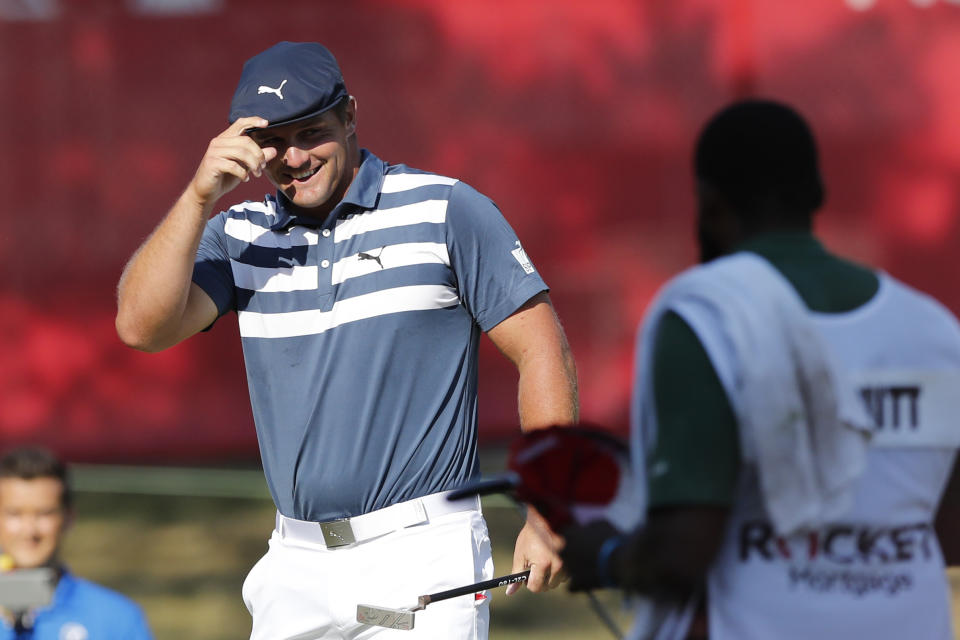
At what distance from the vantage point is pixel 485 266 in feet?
10.5

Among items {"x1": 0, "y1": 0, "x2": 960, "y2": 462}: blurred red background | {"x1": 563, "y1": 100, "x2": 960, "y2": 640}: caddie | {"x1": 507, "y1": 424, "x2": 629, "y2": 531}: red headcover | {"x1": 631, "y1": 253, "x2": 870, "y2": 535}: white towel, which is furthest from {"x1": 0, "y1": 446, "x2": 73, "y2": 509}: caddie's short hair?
{"x1": 0, "y1": 0, "x2": 960, "y2": 462}: blurred red background

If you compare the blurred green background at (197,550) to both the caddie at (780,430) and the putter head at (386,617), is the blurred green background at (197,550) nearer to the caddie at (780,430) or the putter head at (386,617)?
the putter head at (386,617)

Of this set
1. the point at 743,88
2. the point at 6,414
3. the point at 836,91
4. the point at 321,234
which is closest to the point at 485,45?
the point at 743,88

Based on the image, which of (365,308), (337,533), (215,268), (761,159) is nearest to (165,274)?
(215,268)

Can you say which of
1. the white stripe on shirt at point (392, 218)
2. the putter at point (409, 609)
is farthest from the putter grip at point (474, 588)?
the white stripe on shirt at point (392, 218)

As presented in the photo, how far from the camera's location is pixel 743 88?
7539 mm

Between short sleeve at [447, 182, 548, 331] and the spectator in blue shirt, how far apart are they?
1247mm

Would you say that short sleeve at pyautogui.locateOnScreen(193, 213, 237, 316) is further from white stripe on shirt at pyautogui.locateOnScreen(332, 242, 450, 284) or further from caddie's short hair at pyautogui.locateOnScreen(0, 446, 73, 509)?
caddie's short hair at pyautogui.locateOnScreen(0, 446, 73, 509)

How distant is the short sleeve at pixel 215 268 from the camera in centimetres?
331

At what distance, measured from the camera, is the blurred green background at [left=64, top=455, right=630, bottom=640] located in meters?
5.95

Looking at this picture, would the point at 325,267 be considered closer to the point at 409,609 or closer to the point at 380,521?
the point at 380,521

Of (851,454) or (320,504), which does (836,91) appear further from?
(851,454)

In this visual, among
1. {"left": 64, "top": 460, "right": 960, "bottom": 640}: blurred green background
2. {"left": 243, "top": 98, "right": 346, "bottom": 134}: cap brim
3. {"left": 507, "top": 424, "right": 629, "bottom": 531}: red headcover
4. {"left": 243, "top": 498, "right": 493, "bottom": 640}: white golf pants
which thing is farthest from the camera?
{"left": 64, "top": 460, "right": 960, "bottom": 640}: blurred green background

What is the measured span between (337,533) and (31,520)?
113 cm
